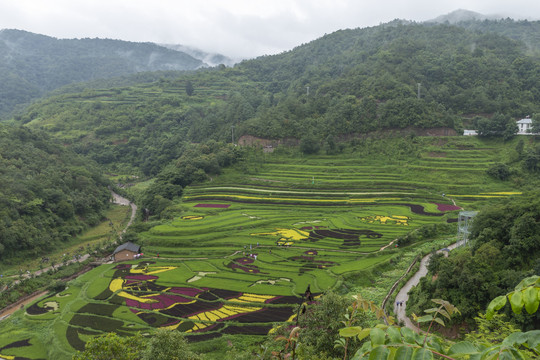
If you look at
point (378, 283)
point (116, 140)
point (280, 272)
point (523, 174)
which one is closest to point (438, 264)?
point (378, 283)

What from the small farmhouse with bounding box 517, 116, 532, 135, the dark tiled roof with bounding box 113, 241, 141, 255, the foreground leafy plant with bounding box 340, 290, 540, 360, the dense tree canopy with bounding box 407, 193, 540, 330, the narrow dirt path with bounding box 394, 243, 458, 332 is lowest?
the narrow dirt path with bounding box 394, 243, 458, 332

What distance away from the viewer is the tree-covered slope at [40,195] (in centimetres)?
4100

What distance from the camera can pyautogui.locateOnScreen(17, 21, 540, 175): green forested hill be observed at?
70.8 meters

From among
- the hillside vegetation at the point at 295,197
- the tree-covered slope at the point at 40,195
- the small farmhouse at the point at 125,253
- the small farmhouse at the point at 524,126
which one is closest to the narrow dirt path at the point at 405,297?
the hillside vegetation at the point at 295,197

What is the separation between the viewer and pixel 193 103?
369 feet

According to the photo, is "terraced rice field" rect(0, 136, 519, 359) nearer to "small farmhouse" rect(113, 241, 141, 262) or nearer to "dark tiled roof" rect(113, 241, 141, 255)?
"dark tiled roof" rect(113, 241, 141, 255)

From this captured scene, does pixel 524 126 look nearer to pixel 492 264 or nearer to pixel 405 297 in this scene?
pixel 492 264

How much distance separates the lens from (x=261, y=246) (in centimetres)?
3859

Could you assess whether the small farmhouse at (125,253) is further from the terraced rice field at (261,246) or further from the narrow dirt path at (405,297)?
the narrow dirt path at (405,297)

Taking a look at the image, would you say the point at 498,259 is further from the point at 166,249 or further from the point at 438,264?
the point at 166,249

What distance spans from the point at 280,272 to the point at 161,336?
17.6 metres

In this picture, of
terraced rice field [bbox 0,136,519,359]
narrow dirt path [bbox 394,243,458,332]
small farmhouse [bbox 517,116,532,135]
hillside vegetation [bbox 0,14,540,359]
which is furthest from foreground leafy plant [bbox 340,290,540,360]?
small farmhouse [bbox 517,116,532,135]

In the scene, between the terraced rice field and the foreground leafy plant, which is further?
the terraced rice field

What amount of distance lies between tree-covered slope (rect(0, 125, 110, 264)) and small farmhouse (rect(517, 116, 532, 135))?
70.4 metres
